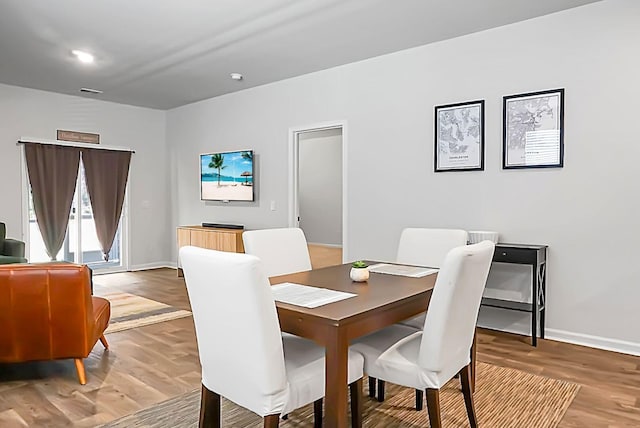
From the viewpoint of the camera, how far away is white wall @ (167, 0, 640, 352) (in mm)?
3393

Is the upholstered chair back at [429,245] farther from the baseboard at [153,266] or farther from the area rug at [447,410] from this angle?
the baseboard at [153,266]

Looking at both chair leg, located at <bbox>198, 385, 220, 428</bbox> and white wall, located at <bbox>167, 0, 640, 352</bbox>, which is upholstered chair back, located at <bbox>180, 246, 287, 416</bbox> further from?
white wall, located at <bbox>167, 0, 640, 352</bbox>

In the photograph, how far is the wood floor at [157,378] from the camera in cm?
246

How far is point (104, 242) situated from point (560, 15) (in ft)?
20.9

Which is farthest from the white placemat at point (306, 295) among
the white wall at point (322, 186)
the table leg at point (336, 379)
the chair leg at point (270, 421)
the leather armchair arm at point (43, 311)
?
the white wall at point (322, 186)

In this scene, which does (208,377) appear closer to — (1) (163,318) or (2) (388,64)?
(1) (163,318)

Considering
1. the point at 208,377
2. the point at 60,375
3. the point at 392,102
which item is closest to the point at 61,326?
the point at 60,375

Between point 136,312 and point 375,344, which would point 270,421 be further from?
point 136,312

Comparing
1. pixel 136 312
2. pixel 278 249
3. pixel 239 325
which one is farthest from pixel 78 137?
pixel 239 325

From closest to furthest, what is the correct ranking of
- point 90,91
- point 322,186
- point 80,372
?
1. point 80,372
2. point 90,91
3. point 322,186

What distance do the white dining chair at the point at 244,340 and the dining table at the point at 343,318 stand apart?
0.13m

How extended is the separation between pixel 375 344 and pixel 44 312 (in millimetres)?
1971

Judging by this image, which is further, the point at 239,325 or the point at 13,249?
the point at 13,249

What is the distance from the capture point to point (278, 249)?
114 inches
